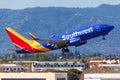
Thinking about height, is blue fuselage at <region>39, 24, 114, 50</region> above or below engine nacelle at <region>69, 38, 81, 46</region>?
above

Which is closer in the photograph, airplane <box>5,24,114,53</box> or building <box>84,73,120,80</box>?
airplane <box>5,24,114,53</box>

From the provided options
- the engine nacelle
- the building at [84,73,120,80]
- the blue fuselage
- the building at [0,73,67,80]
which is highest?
the blue fuselage

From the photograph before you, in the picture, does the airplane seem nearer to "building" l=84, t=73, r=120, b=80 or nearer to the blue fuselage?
the blue fuselage

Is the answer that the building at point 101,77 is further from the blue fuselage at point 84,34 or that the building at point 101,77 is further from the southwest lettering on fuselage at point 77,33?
the southwest lettering on fuselage at point 77,33

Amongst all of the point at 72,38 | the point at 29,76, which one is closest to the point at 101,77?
the point at 29,76

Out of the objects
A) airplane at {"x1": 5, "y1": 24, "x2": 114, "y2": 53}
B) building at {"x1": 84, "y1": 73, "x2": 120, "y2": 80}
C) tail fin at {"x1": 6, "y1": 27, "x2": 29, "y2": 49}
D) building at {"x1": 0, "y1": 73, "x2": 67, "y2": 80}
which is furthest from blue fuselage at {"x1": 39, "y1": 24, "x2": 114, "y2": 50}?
building at {"x1": 0, "y1": 73, "x2": 67, "y2": 80}

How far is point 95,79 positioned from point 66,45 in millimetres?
41003

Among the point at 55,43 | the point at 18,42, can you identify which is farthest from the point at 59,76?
the point at 55,43

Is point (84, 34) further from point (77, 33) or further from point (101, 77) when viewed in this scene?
point (101, 77)

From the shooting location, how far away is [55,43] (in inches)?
5438

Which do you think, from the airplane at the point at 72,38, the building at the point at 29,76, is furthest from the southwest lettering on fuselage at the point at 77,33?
the building at the point at 29,76

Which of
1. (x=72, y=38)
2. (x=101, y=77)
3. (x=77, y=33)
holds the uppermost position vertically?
(x=77, y=33)

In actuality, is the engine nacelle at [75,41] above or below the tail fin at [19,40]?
below

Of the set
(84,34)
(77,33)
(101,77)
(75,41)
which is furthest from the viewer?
(101,77)
